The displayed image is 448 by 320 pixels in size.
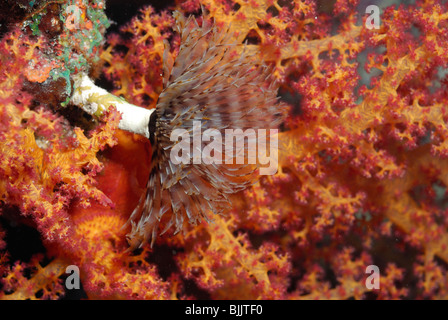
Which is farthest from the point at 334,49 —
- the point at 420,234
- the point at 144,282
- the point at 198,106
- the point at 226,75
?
the point at 144,282

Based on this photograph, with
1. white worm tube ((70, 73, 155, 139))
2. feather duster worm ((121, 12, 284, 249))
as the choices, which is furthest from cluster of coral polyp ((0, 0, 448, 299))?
feather duster worm ((121, 12, 284, 249))

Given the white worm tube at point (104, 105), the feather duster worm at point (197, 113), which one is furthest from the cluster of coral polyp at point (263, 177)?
the feather duster worm at point (197, 113)

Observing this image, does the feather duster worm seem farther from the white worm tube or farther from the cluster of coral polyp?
the cluster of coral polyp

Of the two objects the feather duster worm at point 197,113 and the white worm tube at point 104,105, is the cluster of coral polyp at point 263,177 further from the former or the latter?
the feather duster worm at point 197,113

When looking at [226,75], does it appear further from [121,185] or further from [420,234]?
[420,234]

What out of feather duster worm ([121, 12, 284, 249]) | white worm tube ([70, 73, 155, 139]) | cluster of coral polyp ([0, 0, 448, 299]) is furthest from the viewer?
white worm tube ([70, 73, 155, 139])
